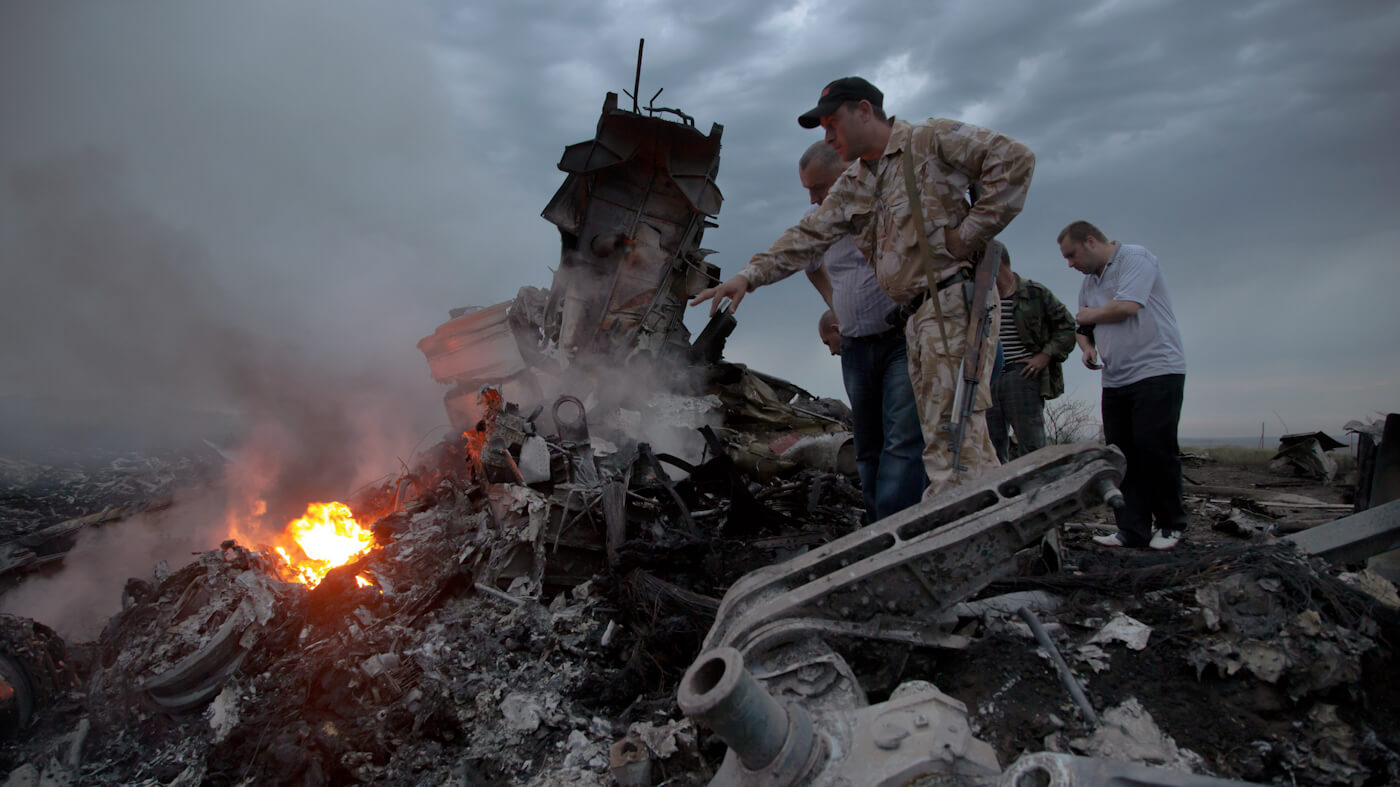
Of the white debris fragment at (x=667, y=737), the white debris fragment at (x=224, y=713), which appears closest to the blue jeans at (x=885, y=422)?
the white debris fragment at (x=667, y=737)

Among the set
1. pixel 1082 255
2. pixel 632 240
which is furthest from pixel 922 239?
pixel 632 240

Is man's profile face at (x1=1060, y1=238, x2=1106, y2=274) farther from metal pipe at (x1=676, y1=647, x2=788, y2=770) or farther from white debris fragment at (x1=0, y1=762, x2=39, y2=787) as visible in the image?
white debris fragment at (x1=0, y1=762, x2=39, y2=787)

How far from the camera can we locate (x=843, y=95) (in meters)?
2.63

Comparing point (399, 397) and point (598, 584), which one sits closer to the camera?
point (598, 584)

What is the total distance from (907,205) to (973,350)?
64 cm

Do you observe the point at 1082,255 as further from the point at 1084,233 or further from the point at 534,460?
the point at 534,460

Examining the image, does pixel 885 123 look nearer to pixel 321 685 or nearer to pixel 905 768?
pixel 905 768

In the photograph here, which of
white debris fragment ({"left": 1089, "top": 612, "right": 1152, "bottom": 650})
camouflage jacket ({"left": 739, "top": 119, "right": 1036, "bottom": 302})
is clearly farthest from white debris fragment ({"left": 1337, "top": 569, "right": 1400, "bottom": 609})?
camouflage jacket ({"left": 739, "top": 119, "right": 1036, "bottom": 302})

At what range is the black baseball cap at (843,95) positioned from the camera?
263 centimetres

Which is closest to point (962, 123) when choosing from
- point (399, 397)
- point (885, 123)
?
point (885, 123)

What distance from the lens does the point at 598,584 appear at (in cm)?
317

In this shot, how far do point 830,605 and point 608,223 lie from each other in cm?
663

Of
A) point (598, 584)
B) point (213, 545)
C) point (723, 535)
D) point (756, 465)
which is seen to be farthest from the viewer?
point (213, 545)

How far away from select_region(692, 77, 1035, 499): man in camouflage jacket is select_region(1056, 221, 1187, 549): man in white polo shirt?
41.5 inches
